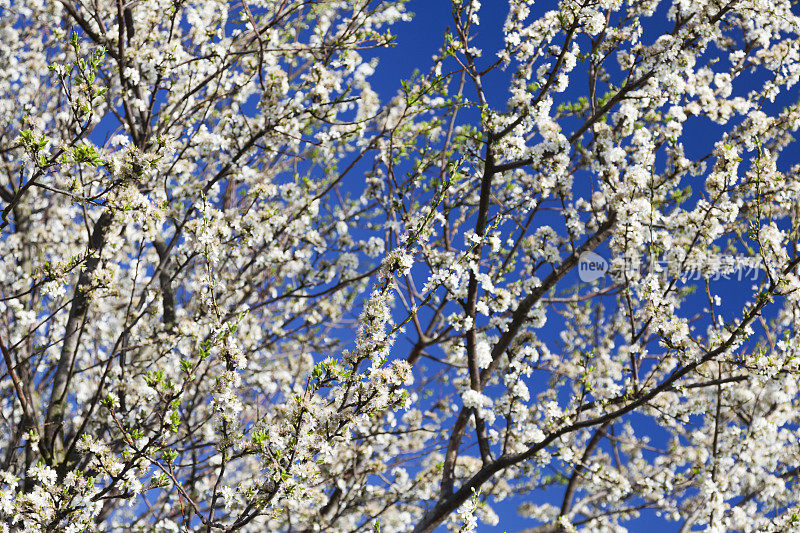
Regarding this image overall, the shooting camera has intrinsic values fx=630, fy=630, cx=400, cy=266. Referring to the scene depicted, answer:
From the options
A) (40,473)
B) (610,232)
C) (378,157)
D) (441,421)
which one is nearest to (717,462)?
(610,232)

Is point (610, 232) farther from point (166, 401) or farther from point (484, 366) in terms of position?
point (166, 401)

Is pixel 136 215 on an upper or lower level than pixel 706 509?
upper

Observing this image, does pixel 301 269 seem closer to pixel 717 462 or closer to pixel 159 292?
pixel 159 292

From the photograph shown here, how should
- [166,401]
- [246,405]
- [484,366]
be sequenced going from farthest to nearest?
1. [246,405]
2. [484,366]
3. [166,401]

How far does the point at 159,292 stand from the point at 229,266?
2132 mm

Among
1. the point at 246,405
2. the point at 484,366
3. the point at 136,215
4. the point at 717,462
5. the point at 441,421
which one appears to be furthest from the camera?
the point at 441,421

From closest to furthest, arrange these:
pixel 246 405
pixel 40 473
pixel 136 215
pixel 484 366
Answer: pixel 40 473, pixel 136 215, pixel 484 366, pixel 246 405

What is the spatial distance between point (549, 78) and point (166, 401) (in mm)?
3708

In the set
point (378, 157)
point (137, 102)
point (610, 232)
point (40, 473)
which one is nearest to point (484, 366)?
point (610, 232)

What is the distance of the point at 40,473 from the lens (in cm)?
364

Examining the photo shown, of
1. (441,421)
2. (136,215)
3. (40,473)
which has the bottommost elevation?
(40,473)

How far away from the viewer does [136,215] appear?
4086 mm

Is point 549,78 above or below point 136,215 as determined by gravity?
above

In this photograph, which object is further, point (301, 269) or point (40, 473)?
point (301, 269)
